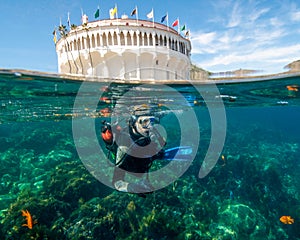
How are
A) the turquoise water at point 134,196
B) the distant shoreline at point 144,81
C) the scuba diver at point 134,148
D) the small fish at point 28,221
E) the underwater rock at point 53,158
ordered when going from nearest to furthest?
1. the scuba diver at point 134,148
2. the distant shoreline at point 144,81
3. the small fish at point 28,221
4. the turquoise water at point 134,196
5. the underwater rock at point 53,158

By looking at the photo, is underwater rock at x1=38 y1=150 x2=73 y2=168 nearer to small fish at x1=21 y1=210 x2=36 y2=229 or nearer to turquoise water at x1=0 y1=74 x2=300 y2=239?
turquoise water at x1=0 y1=74 x2=300 y2=239

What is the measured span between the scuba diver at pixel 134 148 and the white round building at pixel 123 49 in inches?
612

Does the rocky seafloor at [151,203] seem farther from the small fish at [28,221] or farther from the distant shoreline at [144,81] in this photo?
the distant shoreline at [144,81]

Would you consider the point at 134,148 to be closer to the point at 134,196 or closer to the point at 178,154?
the point at 178,154

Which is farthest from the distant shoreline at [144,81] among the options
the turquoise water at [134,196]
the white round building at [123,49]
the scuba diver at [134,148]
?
the white round building at [123,49]

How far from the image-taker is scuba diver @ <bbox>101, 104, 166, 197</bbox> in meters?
4.80

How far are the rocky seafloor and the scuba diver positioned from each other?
8.04 metres

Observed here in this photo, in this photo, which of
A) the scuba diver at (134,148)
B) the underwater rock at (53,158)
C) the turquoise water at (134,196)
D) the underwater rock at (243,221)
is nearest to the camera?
Result: the scuba diver at (134,148)

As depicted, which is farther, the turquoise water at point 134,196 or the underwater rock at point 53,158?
the underwater rock at point 53,158

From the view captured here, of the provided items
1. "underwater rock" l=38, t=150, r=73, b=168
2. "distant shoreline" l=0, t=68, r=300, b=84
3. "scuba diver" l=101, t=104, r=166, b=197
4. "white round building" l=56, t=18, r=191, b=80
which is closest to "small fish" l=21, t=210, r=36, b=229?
"distant shoreline" l=0, t=68, r=300, b=84

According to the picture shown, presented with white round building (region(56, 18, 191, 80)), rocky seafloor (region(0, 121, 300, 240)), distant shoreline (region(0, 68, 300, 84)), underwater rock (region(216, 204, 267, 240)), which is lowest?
underwater rock (region(216, 204, 267, 240))

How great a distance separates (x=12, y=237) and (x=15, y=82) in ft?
26.7

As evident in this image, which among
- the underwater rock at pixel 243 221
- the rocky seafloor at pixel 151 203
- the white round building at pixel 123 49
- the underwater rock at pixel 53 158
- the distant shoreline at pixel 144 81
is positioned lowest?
the underwater rock at pixel 243 221

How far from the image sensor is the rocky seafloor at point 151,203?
38.1ft
